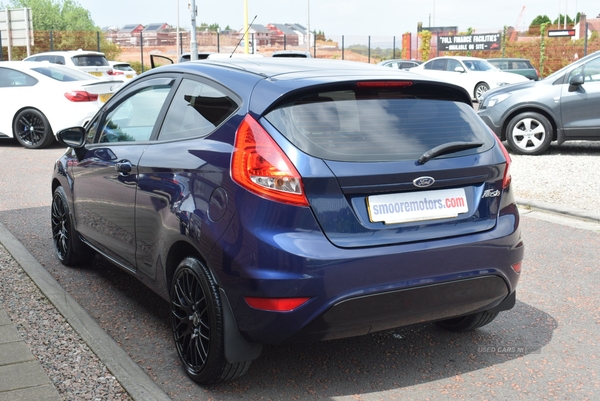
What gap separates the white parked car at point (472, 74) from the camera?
2469 centimetres

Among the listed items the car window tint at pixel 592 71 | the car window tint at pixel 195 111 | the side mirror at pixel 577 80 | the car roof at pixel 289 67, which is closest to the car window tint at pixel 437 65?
the car window tint at pixel 592 71

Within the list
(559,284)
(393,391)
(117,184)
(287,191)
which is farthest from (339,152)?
(559,284)

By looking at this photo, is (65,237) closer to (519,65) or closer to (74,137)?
(74,137)

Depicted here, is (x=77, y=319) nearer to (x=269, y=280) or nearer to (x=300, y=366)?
(x=300, y=366)

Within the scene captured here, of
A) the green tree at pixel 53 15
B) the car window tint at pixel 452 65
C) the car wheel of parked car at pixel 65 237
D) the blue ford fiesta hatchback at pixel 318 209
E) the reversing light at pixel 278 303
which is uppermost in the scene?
the green tree at pixel 53 15

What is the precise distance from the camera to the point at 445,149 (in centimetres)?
366

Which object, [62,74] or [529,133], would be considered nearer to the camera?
[529,133]

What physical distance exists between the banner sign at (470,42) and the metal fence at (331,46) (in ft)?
1.61

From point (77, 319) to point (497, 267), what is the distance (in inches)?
95.2

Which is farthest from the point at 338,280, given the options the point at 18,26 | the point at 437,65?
the point at 18,26

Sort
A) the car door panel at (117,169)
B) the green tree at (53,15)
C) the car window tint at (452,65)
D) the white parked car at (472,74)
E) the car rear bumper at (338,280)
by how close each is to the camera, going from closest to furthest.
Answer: the car rear bumper at (338,280)
the car door panel at (117,169)
the white parked car at (472,74)
the car window tint at (452,65)
the green tree at (53,15)

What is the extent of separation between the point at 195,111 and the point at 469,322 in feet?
6.41

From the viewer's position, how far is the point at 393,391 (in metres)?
3.71

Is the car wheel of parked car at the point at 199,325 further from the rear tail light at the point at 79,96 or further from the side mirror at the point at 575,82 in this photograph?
the rear tail light at the point at 79,96
